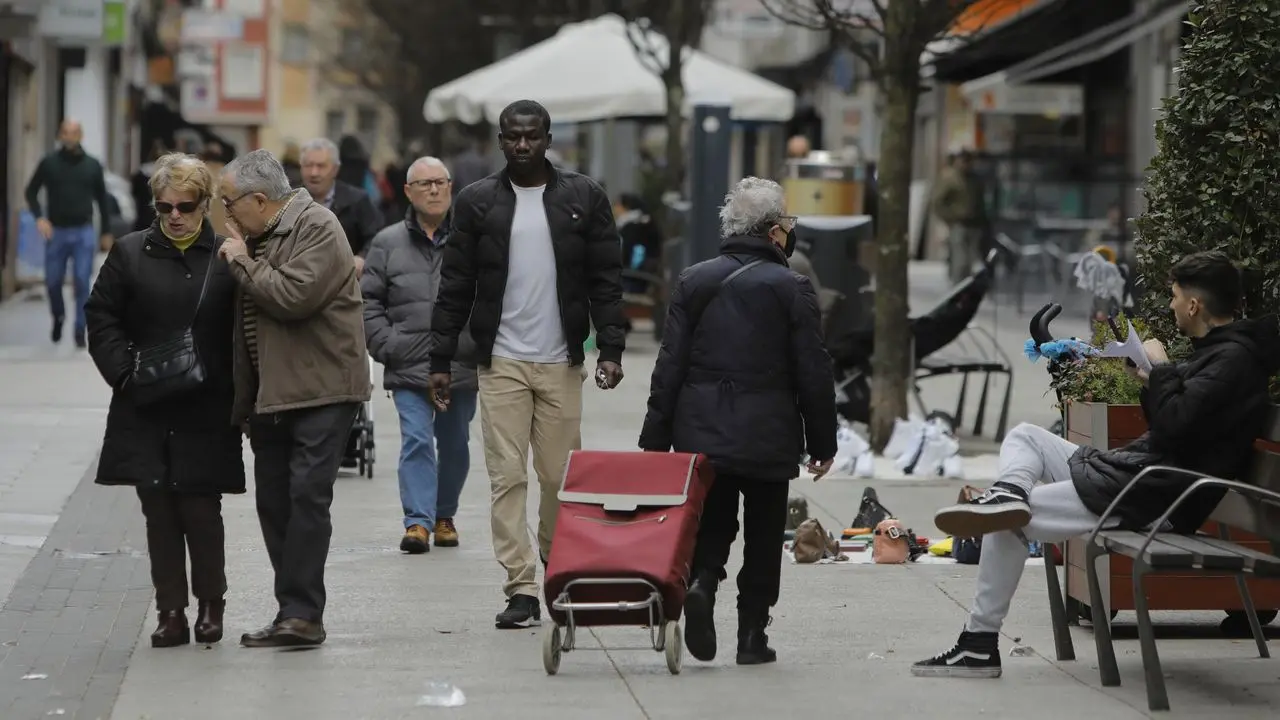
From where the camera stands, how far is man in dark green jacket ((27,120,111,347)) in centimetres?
1947

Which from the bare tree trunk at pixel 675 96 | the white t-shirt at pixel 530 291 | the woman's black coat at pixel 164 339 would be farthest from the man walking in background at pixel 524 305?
the bare tree trunk at pixel 675 96

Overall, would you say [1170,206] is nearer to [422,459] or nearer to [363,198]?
[422,459]

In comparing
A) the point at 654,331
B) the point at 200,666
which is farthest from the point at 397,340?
the point at 654,331

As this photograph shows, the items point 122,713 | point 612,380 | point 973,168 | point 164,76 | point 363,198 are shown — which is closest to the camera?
point 122,713

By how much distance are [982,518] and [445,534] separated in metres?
3.63

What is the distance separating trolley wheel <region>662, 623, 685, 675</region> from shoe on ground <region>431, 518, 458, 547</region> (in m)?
2.95

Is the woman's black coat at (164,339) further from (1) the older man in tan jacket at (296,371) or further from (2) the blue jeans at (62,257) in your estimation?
(2) the blue jeans at (62,257)

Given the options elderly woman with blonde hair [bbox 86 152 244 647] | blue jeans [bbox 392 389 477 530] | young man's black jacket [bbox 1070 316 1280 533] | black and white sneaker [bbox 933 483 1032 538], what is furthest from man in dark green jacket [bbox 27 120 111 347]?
young man's black jacket [bbox 1070 316 1280 533]

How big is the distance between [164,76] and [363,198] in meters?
61.3

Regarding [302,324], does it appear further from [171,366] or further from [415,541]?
Result: [415,541]

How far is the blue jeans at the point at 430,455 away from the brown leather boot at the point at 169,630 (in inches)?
89.2

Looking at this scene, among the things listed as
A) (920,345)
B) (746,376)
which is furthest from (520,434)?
(920,345)

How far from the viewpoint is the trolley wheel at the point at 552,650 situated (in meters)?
6.89

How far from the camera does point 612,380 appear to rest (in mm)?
7816
